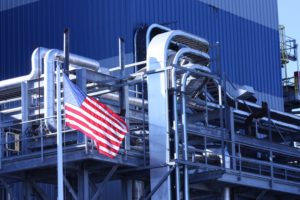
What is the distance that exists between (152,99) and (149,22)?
33.1 ft

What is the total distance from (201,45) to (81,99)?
399 inches

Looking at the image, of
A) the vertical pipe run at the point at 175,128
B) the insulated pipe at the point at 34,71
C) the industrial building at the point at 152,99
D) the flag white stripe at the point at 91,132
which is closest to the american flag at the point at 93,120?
the flag white stripe at the point at 91,132

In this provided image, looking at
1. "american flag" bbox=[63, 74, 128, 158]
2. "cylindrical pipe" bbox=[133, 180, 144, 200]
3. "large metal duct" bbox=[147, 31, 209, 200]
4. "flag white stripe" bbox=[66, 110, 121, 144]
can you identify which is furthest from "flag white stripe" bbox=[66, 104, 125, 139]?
"cylindrical pipe" bbox=[133, 180, 144, 200]

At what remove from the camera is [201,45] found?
113ft

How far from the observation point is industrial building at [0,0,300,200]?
2797cm

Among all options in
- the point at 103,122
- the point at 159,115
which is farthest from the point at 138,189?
the point at 103,122

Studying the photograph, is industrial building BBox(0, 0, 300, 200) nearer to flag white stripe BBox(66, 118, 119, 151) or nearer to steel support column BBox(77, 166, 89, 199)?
steel support column BBox(77, 166, 89, 199)

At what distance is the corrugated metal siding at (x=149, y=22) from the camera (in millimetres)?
37625

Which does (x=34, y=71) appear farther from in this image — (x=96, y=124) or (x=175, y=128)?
(x=96, y=124)

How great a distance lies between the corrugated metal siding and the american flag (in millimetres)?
11061

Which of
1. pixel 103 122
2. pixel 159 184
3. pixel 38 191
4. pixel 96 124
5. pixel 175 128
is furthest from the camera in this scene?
pixel 38 191

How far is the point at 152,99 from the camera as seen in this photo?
28625mm

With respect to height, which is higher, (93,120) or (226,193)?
(93,120)

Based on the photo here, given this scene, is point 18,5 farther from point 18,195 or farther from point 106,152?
point 106,152
